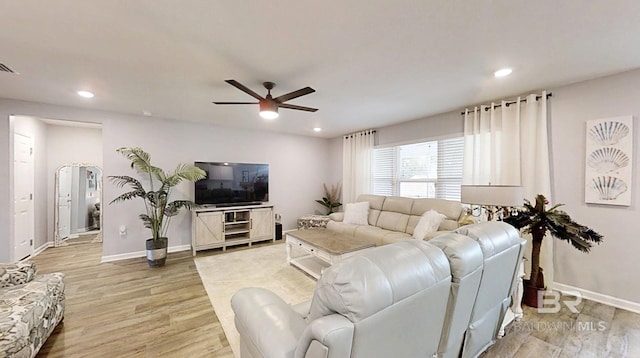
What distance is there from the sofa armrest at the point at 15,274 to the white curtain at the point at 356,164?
494cm

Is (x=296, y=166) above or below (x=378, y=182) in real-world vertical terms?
above

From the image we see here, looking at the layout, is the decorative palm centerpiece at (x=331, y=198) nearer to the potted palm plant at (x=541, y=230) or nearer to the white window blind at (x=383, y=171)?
the white window blind at (x=383, y=171)

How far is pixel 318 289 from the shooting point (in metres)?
0.96

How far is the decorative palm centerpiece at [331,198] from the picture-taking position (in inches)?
246

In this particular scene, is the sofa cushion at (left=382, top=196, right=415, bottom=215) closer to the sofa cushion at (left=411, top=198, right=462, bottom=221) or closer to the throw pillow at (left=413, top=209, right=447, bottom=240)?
the sofa cushion at (left=411, top=198, right=462, bottom=221)

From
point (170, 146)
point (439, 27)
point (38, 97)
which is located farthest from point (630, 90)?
point (38, 97)

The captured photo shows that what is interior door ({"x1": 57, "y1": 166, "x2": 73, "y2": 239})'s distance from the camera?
501 centimetres

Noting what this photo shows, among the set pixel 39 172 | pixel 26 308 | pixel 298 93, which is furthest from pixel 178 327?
pixel 39 172

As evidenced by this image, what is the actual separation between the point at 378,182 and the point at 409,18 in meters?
4.06

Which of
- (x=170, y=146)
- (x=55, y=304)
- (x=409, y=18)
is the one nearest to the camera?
(x=409, y=18)

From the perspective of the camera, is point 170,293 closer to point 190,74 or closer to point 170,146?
point 190,74

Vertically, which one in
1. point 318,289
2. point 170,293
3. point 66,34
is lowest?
point 170,293

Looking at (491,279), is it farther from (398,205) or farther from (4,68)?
(4,68)

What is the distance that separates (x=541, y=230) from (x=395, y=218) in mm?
1986
